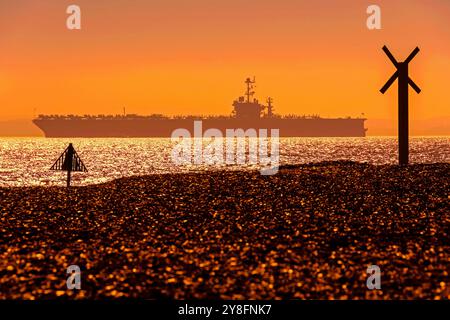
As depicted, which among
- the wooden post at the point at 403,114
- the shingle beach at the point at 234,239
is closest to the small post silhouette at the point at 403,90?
the wooden post at the point at 403,114

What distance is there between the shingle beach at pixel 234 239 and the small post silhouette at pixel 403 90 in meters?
6.47

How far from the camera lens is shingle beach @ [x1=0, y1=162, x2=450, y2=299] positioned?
1123 centimetres

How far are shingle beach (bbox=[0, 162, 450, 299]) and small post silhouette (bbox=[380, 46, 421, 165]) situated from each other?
647 cm

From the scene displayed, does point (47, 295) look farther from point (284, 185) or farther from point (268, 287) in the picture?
point (284, 185)

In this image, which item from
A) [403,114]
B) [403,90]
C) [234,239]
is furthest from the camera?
[403,114]

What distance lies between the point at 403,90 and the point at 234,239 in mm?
19761

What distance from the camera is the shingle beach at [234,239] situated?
11234 millimetres

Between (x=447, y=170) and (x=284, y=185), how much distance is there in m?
8.46

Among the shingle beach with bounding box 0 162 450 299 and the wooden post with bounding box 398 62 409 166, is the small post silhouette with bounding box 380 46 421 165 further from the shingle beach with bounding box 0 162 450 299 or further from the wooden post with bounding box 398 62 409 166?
the shingle beach with bounding box 0 162 450 299

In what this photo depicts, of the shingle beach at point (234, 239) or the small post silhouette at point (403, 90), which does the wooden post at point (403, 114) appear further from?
the shingle beach at point (234, 239)

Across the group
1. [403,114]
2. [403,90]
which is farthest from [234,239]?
[403,114]

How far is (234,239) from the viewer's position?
49.8 feet

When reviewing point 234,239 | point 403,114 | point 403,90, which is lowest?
point 234,239

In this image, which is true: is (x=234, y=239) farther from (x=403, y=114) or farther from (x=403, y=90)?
(x=403, y=114)
